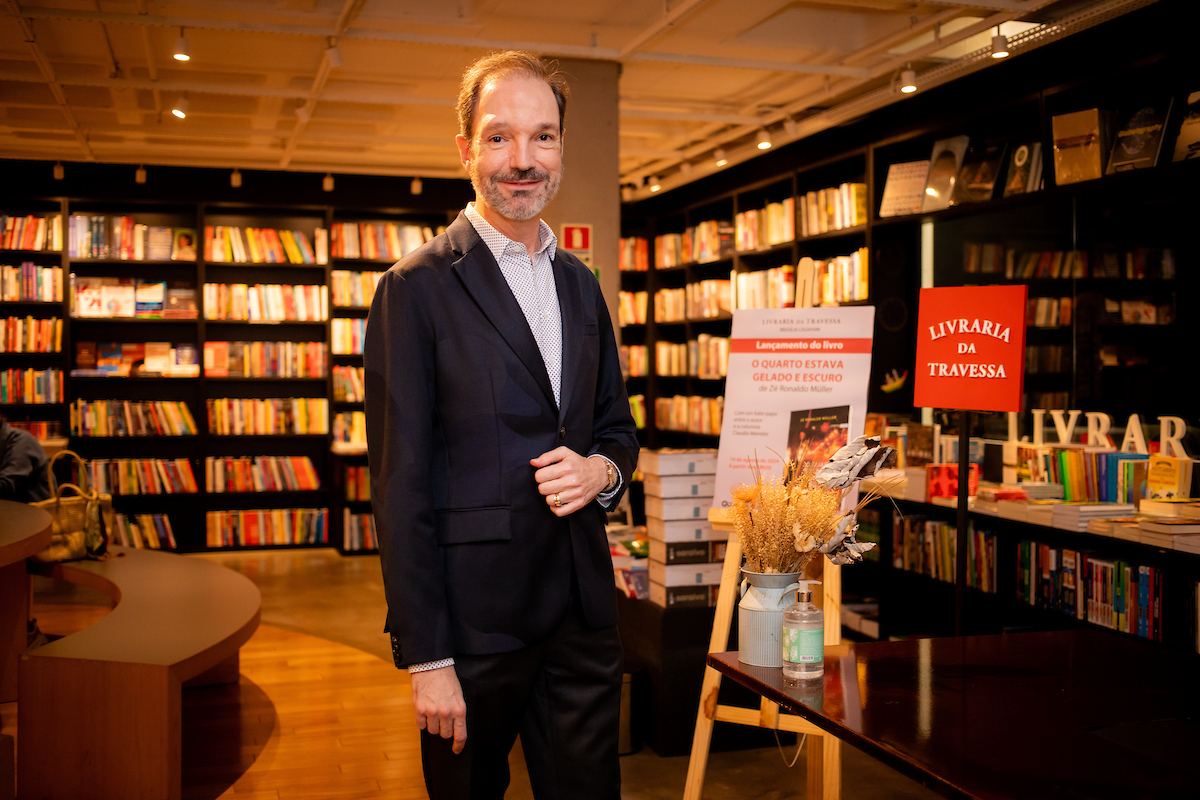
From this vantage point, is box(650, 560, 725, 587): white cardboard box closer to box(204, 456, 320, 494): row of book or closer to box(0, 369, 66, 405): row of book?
box(204, 456, 320, 494): row of book

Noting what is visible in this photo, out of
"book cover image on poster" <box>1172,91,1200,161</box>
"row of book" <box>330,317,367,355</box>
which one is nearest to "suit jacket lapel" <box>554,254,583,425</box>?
"book cover image on poster" <box>1172,91,1200,161</box>

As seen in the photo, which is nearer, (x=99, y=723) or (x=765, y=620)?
(x=765, y=620)

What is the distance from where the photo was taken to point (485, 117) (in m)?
1.41

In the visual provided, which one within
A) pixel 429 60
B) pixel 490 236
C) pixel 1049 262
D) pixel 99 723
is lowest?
pixel 99 723

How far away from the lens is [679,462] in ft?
10.2

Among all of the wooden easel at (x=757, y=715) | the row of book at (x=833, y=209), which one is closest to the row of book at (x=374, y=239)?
the row of book at (x=833, y=209)

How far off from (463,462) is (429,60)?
13.2 feet

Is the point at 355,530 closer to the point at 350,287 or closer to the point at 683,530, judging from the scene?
the point at 350,287

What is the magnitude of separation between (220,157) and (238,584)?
424 centimetres

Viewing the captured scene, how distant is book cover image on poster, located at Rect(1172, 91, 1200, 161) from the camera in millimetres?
3486

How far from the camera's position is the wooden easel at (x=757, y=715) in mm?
2316

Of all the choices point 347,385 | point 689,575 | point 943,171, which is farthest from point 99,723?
point 347,385

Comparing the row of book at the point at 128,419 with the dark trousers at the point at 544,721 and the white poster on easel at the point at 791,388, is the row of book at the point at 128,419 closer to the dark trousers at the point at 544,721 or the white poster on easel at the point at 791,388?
the white poster on easel at the point at 791,388

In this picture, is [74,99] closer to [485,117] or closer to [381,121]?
[381,121]
